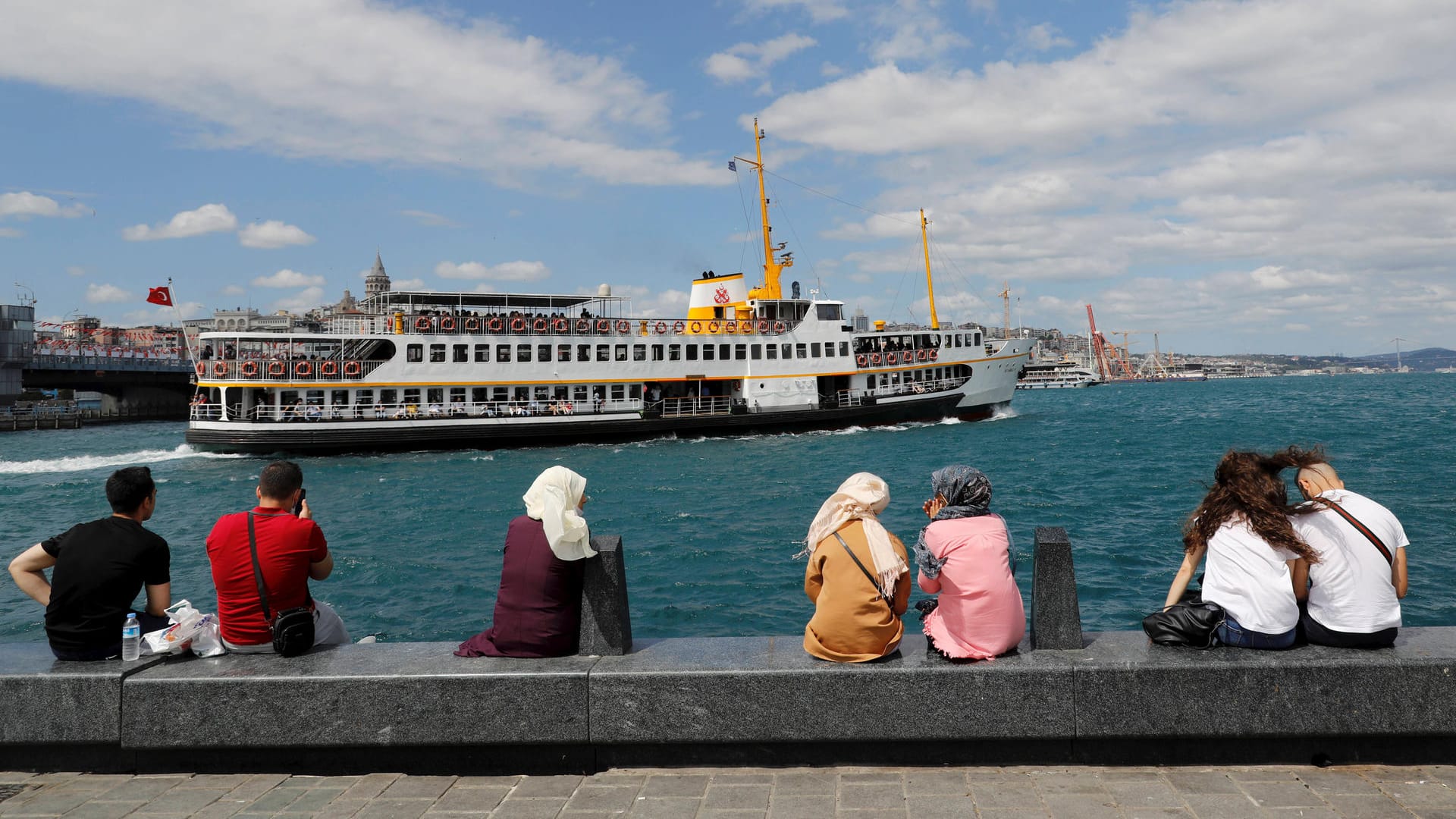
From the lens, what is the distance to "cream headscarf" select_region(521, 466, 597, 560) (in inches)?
182

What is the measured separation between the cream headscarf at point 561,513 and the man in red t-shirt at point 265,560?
131 cm

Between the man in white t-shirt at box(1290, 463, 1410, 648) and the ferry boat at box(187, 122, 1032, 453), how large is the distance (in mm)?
33552

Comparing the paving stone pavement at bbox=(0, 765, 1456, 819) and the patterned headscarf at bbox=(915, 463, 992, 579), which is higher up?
the patterned headscarf at bbox=(915, 463, 992, 579)

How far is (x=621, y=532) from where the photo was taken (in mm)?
17891

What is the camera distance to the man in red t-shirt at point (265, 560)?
4910 millimetres

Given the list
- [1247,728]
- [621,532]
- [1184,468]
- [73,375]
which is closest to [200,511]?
[621,532]

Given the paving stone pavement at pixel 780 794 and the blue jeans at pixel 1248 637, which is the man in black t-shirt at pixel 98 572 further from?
the blue jeans at pixel 1248 637

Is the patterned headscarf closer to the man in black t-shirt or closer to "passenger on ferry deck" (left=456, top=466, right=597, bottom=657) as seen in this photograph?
"passenger on ferry deck" (left=456, top=466, right=597, bottom=657)

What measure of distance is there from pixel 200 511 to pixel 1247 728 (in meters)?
23.8

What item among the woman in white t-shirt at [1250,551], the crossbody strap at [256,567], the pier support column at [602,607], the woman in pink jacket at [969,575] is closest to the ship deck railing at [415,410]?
the crossbody strap at [256,567]

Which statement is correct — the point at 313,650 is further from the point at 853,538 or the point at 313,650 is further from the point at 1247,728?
the point at 1247,728

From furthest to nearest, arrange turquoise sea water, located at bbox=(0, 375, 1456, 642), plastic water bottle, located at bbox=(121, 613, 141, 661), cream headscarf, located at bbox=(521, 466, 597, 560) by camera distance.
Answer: turquoise sea water, located at bbox=(0, 375, 1456, 642)
plastic water bottle, located at bbox=(121, 613, 141, 661)
cream headscarf, located at bbox=(521, 466, 597, 560)

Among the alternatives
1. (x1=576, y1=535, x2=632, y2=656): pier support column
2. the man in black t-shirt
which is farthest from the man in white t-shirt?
the man in black t-shirt

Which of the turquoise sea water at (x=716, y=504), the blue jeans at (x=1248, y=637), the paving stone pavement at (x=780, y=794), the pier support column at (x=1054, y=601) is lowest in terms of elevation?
the turquoise sea water at (x=716, y=504)
